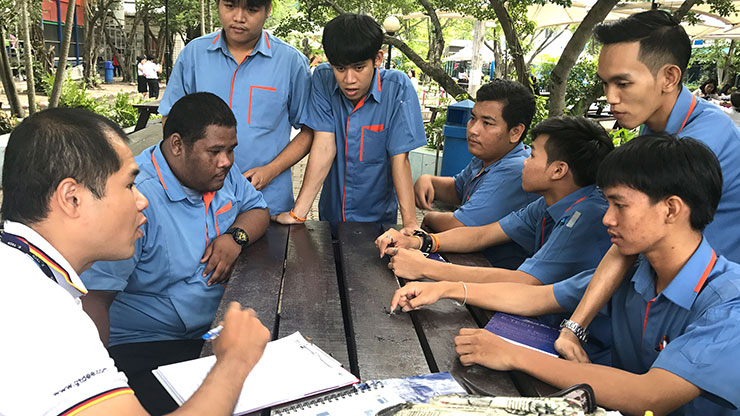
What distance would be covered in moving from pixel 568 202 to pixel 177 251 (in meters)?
1.56

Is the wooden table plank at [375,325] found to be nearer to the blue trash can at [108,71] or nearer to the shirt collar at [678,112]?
the shirt collar at [678,112]

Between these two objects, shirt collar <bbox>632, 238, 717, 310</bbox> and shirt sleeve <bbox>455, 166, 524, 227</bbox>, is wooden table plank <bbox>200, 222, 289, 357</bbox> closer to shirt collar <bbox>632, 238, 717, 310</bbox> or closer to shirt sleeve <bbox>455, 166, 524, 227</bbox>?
shirt sleeve <bbox>455, 166, 524, 227</bbox>

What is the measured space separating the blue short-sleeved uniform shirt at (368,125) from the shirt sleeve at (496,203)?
43cm

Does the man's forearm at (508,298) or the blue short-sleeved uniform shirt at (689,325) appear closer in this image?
the blue short-sleeved uniform shirt at (689,325)

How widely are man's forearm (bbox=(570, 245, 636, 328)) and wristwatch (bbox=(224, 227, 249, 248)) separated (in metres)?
1.33

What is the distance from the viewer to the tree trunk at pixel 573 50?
5949 millimetres

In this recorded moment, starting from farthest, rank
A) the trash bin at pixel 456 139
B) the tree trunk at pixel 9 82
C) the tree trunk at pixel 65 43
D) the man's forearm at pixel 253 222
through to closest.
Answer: the tree trunk at pixel 9 82 < the tree trunk at pixel 65 43 < the trash bin at pixel 456 139 < the man's forearm at pixel 253 222

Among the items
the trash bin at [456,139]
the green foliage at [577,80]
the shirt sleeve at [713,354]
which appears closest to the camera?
the shirt sleeve at [713,354]

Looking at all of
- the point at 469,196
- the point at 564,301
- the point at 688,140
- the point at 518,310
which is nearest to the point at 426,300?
the point at 518,310

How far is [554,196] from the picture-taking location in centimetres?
253

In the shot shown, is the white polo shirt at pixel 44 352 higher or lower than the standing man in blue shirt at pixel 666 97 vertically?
lower

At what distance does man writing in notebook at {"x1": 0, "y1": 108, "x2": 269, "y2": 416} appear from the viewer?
1.03 m

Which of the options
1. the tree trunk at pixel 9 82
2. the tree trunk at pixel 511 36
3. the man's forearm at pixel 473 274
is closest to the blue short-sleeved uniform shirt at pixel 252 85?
the man's forearm at pixel 473 274

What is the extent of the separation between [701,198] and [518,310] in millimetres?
709
